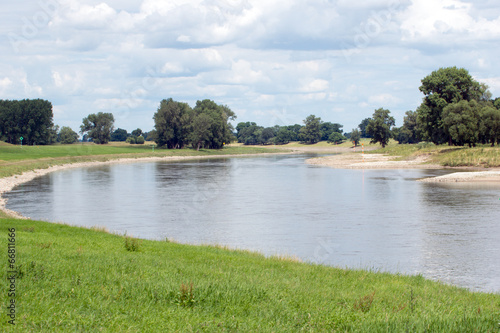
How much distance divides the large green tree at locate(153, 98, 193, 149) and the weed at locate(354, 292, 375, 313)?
502 ft

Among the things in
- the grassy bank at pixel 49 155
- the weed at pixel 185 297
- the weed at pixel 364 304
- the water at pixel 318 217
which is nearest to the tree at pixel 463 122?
the water at pixel 318 217

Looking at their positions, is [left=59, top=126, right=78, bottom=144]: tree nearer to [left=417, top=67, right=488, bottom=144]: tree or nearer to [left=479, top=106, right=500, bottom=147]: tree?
[left=417, top=67, right=488, bottom=144]: tree

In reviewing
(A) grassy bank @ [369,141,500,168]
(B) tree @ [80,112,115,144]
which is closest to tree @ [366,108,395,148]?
(A) grassy bank @ [369,141,500,168]

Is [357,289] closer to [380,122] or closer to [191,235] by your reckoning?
[191,235]

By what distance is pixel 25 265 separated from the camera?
10.8m

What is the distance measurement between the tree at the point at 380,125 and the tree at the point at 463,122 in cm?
5865

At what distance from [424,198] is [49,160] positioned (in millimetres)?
72371

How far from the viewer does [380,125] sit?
148375mm

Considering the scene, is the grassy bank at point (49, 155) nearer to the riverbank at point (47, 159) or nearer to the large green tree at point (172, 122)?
the riverbank at point (47, 159)

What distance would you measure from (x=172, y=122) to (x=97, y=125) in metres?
27.2

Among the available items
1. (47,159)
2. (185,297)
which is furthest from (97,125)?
(185,297)

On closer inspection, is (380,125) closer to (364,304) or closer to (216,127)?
(216,127)

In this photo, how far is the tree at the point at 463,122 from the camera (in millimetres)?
85875

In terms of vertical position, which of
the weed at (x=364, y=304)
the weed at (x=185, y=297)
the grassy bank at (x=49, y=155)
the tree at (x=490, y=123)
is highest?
the tree at (x=490, y=123)
